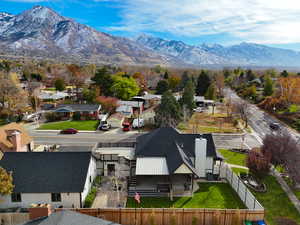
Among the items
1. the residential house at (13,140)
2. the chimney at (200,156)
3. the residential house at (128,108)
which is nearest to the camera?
the chimney at (200,156)

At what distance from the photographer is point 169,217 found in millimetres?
18109

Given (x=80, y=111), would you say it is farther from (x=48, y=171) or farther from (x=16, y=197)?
(x=16, y=197)

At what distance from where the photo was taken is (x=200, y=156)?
26.7m

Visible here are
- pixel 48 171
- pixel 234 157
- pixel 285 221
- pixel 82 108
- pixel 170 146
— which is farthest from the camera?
pixel 82 108

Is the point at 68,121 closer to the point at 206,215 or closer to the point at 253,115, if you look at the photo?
the point at 206,215

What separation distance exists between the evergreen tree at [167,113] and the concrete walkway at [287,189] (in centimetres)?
2274

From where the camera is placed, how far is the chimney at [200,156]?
86.5ft

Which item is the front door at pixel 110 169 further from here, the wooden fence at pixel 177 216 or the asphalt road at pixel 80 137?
the asphalt road at pixel 80 137

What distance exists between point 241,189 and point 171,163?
7.27 m

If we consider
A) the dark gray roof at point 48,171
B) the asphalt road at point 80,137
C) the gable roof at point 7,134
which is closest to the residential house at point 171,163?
the dark gray roof at point 48,171

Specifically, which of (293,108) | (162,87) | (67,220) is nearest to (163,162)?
(67,220)

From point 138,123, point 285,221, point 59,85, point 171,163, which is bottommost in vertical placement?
point 285,221

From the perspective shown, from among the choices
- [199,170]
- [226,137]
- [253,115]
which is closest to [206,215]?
[199,170]

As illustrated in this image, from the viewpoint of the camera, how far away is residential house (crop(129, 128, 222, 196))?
79.4 feet
